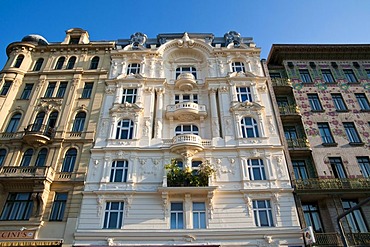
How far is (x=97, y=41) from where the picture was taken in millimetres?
30969

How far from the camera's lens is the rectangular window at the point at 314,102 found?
82.0 feet

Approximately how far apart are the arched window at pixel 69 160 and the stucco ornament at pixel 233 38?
20604 millimetres

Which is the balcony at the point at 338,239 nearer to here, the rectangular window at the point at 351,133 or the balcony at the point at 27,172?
the rectangular window at the point at 351,133

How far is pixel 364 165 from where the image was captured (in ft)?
70.7

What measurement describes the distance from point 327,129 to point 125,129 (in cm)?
1810

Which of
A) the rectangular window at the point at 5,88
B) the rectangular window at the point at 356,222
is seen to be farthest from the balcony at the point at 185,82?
the rectangular window at the point at 5,88

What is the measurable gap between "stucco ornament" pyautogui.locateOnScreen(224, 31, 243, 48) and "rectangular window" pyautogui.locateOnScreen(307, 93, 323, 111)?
10075 millimetres

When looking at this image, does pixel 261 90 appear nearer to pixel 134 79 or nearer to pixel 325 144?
pixel 325 144

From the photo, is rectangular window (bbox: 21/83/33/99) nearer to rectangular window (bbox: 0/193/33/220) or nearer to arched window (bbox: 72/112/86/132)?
arched window (bbox: 72/112/86/132)

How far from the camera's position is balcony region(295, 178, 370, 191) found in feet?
63.7

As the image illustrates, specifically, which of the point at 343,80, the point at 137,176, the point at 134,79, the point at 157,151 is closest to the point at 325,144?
the point at 343,80

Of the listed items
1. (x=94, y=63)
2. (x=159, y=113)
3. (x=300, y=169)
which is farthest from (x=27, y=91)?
(x=300, y=169)

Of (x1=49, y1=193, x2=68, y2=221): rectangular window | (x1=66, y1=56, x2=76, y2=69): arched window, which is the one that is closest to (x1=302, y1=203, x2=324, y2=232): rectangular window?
(x1=49, y1=193, x2=68, y2=221): rectangular window

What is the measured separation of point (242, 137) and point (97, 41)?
20.5 m
